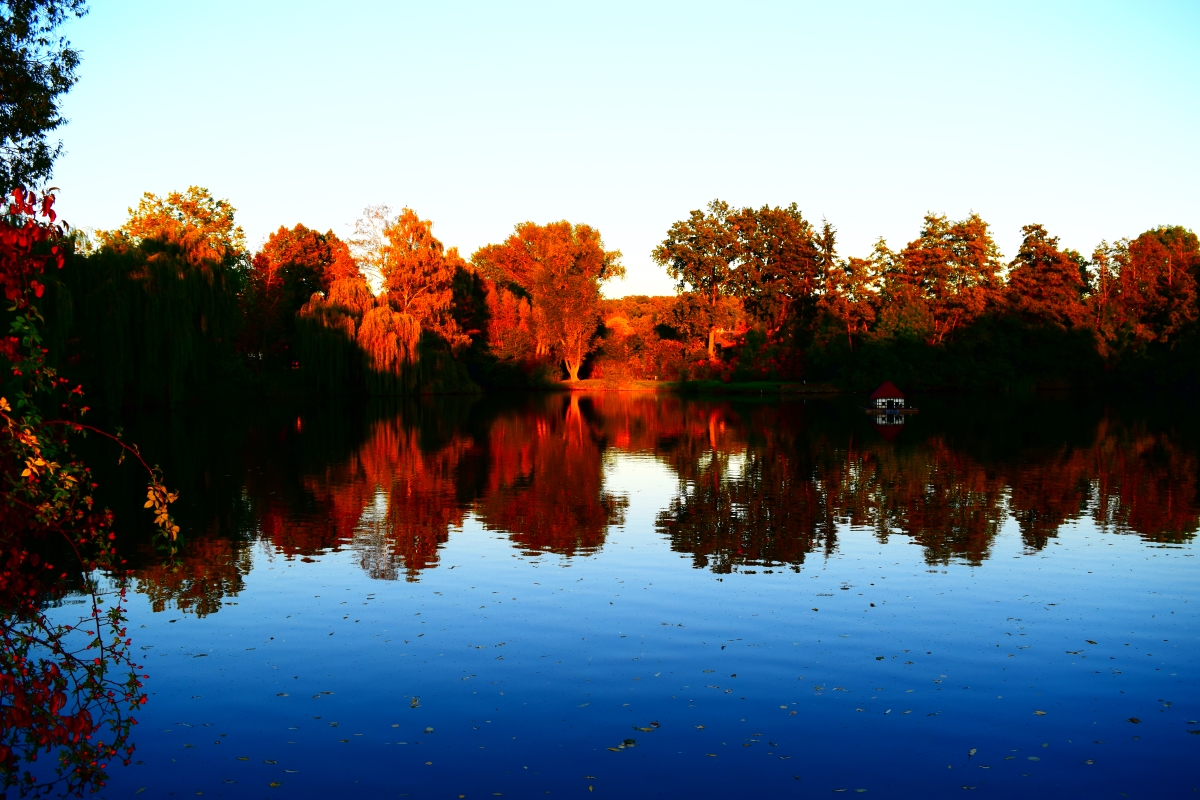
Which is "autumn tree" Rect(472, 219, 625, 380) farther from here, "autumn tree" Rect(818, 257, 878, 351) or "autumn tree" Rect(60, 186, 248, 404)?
"autumn tree" Rect(60, 186, 248, 404)

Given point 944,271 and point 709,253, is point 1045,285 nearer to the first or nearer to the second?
point 944,271

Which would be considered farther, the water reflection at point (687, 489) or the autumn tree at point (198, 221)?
the autumn tree at point (198, 221)

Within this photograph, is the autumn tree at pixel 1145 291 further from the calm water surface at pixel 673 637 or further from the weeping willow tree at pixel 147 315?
the weeping willow tree at pixel 147 315

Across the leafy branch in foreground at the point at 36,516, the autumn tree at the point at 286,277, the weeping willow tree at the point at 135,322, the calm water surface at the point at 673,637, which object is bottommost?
the calm water surface at the point at 673,637

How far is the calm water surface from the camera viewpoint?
7.99m

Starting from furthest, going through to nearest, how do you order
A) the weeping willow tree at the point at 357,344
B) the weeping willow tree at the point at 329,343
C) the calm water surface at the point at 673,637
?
the weeping willow tree at the point at 357,344 < the weeping willow tree at the point at 329,343 < the calm water surface at the point at 673,637

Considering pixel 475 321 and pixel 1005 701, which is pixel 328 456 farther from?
pixel 475 321

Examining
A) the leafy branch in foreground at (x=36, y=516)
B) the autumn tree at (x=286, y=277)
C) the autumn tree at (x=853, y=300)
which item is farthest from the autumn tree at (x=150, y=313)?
the autumn tree at (x=853, y=300)

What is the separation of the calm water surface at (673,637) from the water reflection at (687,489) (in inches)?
6.3

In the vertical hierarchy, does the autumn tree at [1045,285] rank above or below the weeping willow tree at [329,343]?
above

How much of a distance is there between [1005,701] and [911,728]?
1.36 m

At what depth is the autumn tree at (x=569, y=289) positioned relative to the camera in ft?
304

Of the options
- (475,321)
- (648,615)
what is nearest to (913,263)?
(475,321)

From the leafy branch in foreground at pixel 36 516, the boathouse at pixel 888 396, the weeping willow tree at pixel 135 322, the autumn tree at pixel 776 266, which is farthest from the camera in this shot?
the autumn tree at pixel 776 266
